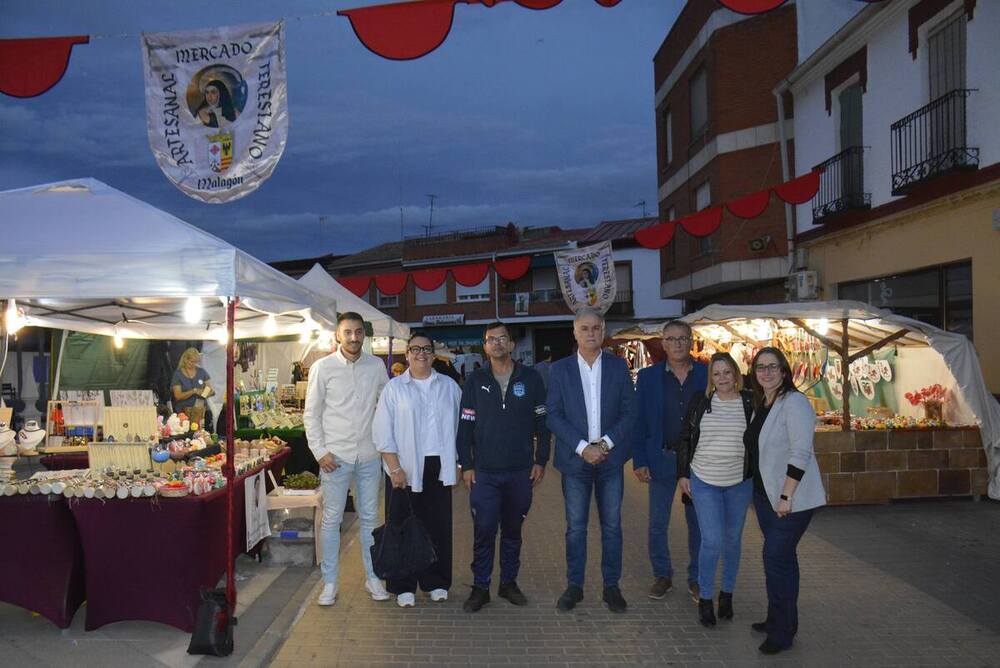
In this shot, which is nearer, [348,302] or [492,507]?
[492,507]

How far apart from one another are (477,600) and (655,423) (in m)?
1.80

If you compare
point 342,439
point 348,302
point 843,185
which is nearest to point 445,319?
point 348,302

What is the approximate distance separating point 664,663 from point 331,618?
227cm

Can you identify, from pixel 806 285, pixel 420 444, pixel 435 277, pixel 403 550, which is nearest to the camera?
pixel 403 550

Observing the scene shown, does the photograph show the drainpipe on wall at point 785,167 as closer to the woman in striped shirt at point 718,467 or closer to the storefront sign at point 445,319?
the woman in striped shirt at point 718,467

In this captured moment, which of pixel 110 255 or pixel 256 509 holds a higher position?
pixel 110 255

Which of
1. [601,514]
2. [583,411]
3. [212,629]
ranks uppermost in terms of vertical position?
[583,411]

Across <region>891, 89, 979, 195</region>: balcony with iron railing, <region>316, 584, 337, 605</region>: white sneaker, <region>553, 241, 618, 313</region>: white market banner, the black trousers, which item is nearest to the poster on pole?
<region>316, 584, 337, 605</region>: white sneaker

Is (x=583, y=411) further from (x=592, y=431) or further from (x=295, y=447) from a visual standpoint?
(x=295, y=447)

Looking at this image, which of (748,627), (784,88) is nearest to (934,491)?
(748,627)

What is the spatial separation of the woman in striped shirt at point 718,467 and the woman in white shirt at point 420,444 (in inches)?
66.5

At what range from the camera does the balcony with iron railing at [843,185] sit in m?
12.9

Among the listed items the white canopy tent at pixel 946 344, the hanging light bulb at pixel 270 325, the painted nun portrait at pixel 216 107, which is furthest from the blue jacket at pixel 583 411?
the white canopy tent at pixel 946 344

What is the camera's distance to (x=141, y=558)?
4.58 m
